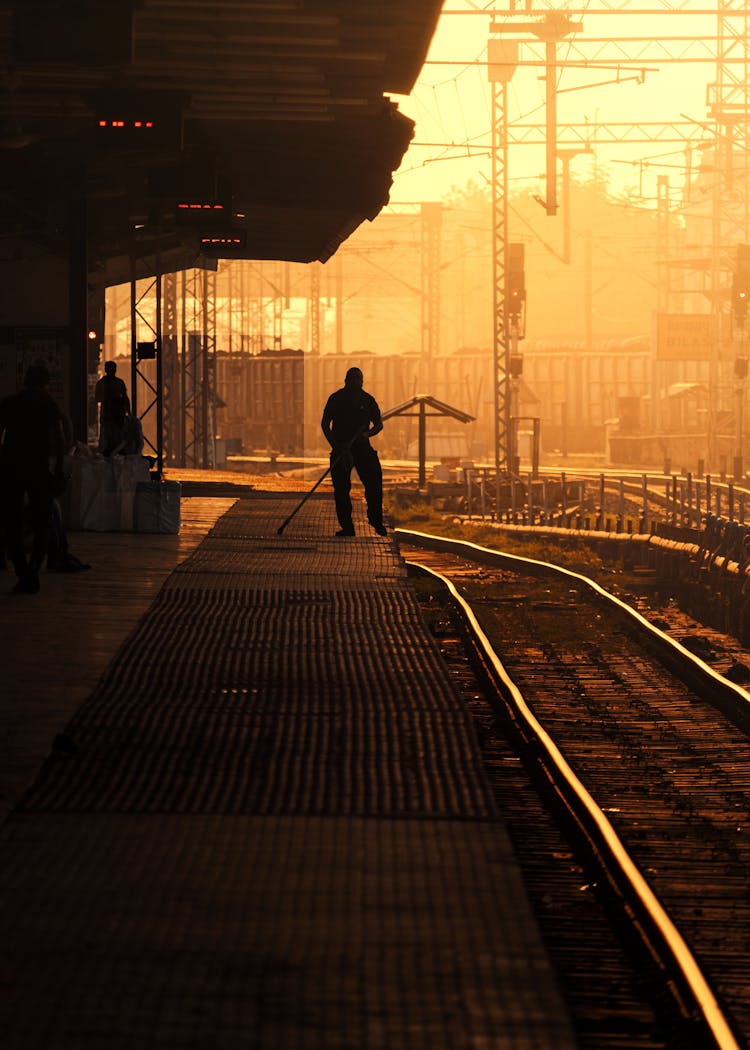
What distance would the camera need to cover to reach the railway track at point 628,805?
5426 mm

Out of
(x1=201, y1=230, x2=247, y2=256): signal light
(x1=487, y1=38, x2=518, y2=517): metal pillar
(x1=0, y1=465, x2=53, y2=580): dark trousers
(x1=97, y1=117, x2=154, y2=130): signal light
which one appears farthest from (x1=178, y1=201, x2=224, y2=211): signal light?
(x1=487, y1=38, x2=518, y2=517): metal pillar

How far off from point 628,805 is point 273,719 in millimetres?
1747

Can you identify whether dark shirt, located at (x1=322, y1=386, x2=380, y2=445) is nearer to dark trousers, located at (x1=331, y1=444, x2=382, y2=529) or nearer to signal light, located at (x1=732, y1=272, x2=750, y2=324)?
dark trousers, located at (x1=331, y1=444, x2=382, y2=529)

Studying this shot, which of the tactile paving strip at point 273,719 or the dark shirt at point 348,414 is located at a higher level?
the dark shirt at point 348,414

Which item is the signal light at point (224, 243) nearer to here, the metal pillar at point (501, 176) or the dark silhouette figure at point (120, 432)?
the dark silhouette figure at point (120, 432)

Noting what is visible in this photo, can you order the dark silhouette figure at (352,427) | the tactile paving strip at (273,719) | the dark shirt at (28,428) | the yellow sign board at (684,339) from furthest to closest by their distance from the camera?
1. the yellow sign board at (684,339)
2. the dark silhouette figure at (352,427)
3. the dark shirt at (28,428)
4. the tactile paving strip at (273,719)

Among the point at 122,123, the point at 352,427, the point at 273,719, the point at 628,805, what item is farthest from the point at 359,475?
the point at 628,805

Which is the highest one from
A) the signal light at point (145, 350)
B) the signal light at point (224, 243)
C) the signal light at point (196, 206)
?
the signal light at point (224, 243)

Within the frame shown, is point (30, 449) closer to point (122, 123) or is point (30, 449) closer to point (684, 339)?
point (122, 123)


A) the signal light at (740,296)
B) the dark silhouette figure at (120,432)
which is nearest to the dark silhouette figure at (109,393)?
the dark silhouette figure at (120,432)

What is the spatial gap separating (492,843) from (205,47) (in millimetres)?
8171

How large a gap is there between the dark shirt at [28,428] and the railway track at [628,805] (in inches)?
131

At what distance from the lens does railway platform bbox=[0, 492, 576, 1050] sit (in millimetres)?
4430

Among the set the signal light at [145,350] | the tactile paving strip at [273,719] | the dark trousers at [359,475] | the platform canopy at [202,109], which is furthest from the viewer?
the signal light at [145,350]
